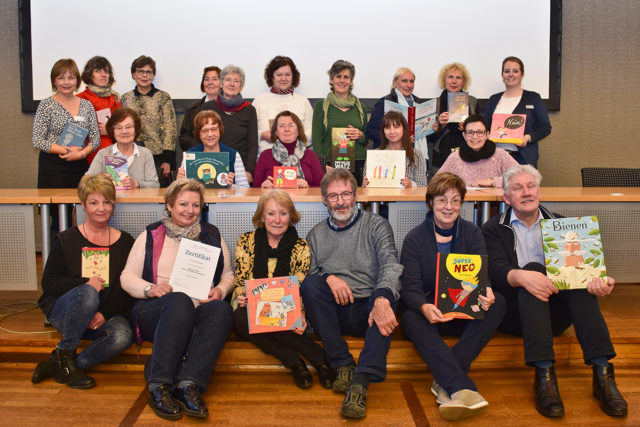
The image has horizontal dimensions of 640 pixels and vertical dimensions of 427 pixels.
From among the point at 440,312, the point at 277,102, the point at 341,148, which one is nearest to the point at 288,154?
the point at 341,148

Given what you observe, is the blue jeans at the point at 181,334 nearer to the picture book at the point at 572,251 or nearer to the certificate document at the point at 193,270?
the certificate document at the point at 193,270

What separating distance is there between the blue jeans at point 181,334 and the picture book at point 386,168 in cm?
148

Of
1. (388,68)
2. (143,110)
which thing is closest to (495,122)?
(388,68)

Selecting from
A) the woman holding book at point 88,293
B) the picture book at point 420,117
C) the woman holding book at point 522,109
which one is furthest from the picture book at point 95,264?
the woman holding book at point 522,109

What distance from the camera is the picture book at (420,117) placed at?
4.07 metres

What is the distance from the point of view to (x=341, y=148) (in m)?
3.88

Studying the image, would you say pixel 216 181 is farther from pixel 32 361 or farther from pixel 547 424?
pixel 547 424

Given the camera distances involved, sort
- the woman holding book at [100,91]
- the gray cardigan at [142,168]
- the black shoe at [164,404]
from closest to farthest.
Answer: the black shoe at [164,404] → the gray cardigan at [142,168] → the woman holding book at [100,91]

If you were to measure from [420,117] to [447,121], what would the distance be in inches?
11.7

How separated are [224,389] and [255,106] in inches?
99.8

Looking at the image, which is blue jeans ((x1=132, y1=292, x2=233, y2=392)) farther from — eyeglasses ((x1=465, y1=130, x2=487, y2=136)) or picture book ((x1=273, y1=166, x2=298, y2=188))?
eyeglasses ((x1=465, y1=130, x2=487, y2=136))

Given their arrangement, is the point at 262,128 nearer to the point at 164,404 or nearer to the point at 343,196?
the point at 343,196

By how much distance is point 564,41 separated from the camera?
5328 mm

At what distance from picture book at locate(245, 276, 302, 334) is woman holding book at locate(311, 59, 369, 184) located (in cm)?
191
